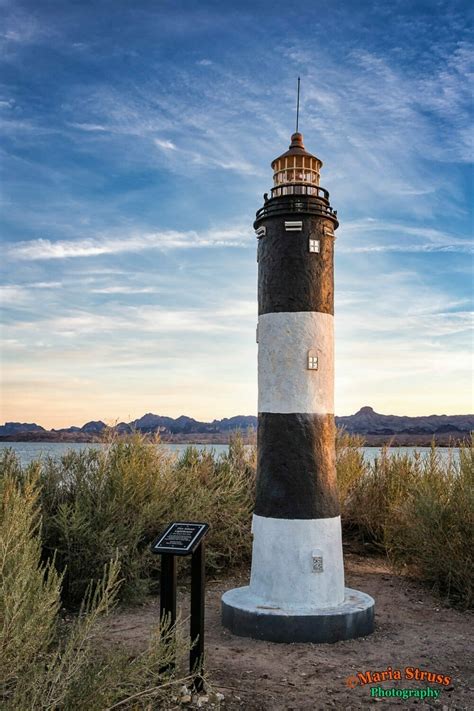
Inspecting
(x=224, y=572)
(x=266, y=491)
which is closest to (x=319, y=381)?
(x=266, y=491)

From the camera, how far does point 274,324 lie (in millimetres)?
8969

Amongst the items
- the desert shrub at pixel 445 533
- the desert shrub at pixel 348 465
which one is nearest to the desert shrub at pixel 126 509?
the desert shrub at pixel 348 465

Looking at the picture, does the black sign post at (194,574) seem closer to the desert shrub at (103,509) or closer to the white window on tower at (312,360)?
the white window on tower at (312,360)

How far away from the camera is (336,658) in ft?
25.6

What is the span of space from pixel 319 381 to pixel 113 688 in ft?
15.4

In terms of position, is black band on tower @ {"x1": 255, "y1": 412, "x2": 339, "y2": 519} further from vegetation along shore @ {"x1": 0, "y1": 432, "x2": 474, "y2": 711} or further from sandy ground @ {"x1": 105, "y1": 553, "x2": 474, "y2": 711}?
vegetation along shore @ {"x1": 0, "y1": 432, "x2": 474, "y2": 711}

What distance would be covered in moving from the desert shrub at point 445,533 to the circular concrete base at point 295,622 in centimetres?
250

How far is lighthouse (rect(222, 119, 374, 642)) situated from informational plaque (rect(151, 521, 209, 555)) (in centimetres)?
198

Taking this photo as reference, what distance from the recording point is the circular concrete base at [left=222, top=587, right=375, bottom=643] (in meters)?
8.25

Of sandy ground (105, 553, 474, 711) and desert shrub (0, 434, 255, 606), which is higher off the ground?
desert shrub (0, 434, 255, 606)

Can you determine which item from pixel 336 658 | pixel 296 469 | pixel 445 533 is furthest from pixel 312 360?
pixel 445 533

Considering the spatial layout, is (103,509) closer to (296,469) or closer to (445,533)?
(296,469)

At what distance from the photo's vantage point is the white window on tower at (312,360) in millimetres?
8836

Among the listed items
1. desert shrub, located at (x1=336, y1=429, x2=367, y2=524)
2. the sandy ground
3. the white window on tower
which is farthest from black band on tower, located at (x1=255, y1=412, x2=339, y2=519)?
desert shrub, located at (x1=336, y1=429, x2=367, y2=524)
